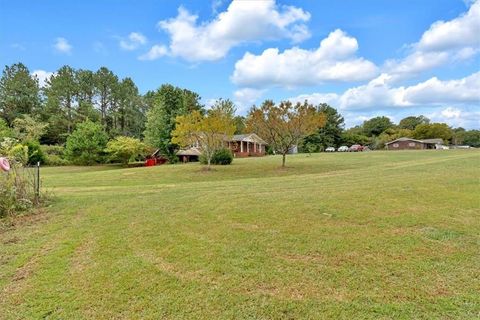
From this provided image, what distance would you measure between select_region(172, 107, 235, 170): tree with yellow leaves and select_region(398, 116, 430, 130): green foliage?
83.4 metres

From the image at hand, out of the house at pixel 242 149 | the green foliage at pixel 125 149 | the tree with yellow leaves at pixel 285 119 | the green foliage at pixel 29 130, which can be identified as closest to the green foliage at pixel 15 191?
the green foliage at pixel 29 130

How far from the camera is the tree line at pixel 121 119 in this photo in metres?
20.7

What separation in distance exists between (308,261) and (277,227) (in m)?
1.56

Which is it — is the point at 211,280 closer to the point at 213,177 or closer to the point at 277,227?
the point at 277,227

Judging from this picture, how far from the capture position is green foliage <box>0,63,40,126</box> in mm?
45969

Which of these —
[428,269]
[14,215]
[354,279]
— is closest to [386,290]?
[354,279]

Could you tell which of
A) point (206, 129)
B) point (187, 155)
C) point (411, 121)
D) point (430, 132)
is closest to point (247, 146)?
point (187, 155)

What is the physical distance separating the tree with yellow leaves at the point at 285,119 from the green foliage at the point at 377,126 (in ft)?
226

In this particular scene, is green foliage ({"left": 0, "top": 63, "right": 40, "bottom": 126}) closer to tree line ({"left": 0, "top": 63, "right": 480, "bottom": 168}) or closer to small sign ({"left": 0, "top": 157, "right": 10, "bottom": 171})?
tree line ({"left": 0, "top": 63, "right": 480, "bottom": 168})

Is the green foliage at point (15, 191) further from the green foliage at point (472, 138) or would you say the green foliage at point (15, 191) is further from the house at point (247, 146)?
the green foliage at point (472, 138)

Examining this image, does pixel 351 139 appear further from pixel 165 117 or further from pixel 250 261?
pixel 250 261

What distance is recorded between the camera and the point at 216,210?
Answer: 7301 millimetres

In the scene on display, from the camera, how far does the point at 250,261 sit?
4277 mm

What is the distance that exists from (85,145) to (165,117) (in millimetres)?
9132
